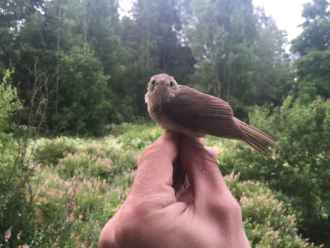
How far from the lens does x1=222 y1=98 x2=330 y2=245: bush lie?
7258mm

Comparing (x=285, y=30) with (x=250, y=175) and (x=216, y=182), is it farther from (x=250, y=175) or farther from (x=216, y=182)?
(x=216, y=182)

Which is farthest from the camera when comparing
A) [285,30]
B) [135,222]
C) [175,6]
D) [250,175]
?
[285,30]

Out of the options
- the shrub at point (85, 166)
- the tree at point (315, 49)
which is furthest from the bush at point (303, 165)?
the tree at point (315, 49)

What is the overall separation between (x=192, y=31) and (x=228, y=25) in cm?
244

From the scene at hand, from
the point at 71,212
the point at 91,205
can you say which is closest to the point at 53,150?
the point at 91,205

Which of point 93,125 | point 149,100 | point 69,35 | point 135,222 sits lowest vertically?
point 93,125

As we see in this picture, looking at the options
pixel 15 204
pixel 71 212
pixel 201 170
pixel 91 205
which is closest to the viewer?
pixel 201 170

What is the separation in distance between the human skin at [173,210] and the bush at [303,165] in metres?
6.08

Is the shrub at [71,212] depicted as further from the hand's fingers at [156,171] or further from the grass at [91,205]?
the hand's fingers at [156,171]

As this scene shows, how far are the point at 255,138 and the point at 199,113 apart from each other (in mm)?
332

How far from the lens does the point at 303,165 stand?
24.8ft

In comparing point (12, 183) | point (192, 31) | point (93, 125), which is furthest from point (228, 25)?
point (12, 183)

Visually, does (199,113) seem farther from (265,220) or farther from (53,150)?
(53,150)

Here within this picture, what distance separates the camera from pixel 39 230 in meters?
4.02
